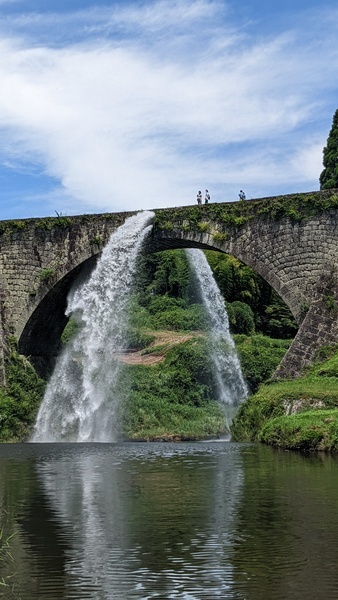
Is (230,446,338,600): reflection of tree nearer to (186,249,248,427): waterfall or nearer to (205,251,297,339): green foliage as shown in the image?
(186,249,248,427): waterfall

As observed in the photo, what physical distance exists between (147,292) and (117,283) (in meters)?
23.7

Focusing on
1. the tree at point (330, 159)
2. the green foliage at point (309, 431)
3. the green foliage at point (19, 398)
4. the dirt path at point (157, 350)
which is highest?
the tree at point (330, 159)

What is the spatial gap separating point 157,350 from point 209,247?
13.5 meters

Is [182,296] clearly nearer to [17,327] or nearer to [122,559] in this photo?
[17,327]

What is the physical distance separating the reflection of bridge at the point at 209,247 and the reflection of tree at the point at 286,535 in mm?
11678

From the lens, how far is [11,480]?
15492 millimetres

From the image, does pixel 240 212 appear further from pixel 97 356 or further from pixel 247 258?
pixel 97 356

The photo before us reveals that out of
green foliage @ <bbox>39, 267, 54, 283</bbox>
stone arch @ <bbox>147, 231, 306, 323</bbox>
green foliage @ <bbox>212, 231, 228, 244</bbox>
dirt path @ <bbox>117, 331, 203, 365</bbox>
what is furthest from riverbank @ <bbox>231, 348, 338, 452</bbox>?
dirt path @ <bbox>117, 331, 203, 365</bbox>

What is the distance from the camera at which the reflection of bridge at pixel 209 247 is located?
1049 inches

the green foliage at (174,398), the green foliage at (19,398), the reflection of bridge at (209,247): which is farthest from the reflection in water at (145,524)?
the green foliage at (174,398)

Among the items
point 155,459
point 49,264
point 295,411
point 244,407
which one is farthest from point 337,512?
point 49,264

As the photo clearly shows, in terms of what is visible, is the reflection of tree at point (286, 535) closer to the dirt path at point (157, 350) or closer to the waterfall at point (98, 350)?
the waterfall at point (98, 350)

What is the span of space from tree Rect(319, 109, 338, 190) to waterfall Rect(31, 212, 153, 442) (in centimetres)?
2509

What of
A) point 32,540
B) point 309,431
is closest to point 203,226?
point 309,431
